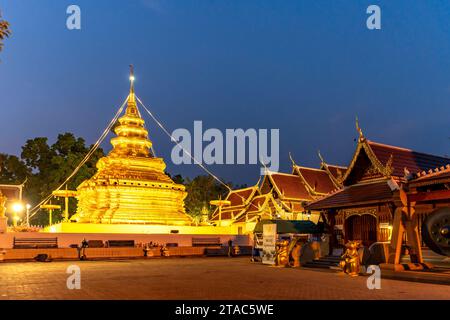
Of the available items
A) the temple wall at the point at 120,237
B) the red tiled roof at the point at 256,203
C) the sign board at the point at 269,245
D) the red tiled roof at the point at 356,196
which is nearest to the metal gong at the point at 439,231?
the red tiled roof at the point at 356,196

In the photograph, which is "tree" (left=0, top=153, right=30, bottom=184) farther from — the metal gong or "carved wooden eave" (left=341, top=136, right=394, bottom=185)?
the metal gong

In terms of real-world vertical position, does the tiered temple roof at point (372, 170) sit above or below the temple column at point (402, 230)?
above

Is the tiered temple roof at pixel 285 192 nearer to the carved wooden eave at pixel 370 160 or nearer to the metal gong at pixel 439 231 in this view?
the carved wooden eave at pixel 370 160

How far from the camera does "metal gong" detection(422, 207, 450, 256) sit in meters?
13.6

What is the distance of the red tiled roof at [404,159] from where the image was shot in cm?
2262

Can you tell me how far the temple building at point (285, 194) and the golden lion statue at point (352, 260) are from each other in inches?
970

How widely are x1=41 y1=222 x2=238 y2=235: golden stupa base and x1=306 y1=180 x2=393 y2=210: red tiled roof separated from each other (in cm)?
1278

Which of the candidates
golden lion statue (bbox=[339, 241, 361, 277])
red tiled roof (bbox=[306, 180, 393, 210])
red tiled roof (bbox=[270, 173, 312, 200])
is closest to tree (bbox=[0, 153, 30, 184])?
red tiled roof (bbox=[270, 173, 312, 200])

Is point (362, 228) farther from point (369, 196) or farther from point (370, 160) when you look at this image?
point (370, 160)

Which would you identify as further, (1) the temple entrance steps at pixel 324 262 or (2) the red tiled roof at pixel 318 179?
(2) the red tiled roof at pixel 318 179

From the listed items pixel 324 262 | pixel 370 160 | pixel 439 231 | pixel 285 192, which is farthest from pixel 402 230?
pixel 285 192
